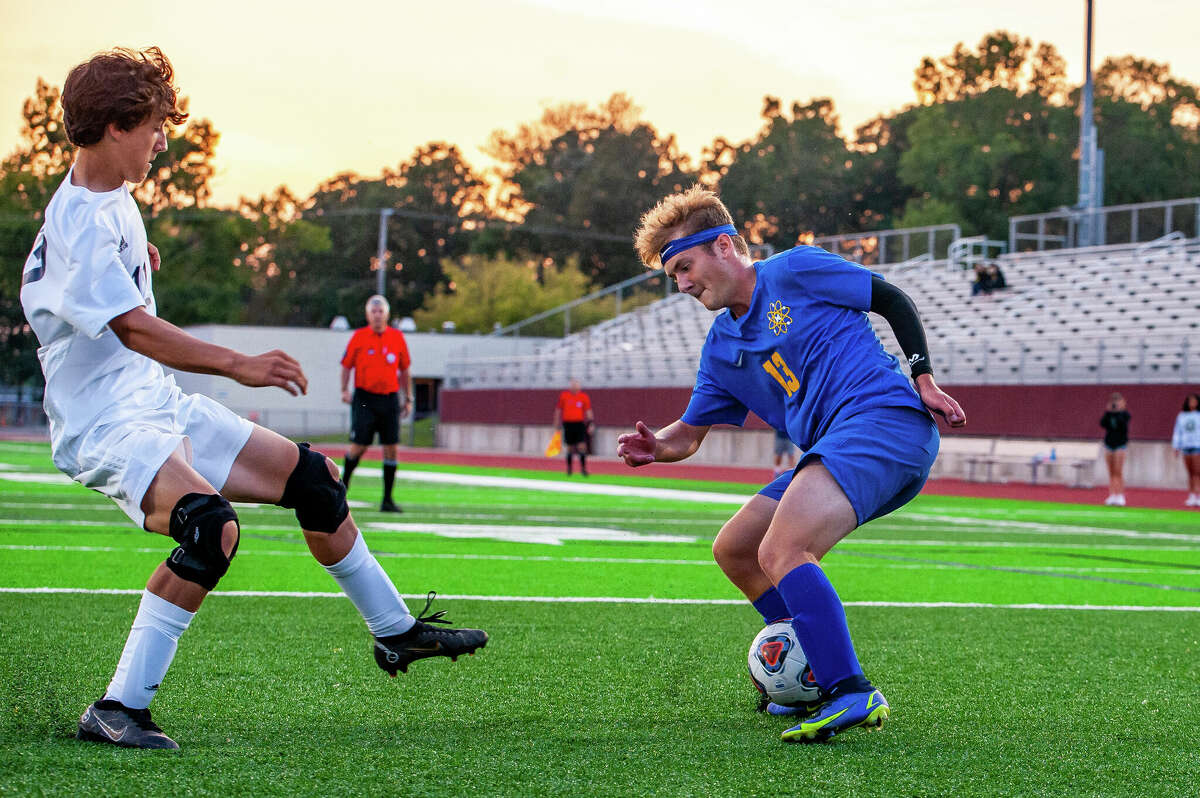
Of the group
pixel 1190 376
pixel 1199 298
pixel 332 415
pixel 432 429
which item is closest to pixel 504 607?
pixel 1190 376

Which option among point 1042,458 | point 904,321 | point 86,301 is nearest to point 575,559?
point 904,321

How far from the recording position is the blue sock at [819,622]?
13.9 ft

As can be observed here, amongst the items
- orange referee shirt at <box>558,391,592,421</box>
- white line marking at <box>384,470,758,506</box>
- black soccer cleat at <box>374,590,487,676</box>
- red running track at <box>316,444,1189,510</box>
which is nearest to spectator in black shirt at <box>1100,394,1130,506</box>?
red running track at <box>316,444,1189,510</box>

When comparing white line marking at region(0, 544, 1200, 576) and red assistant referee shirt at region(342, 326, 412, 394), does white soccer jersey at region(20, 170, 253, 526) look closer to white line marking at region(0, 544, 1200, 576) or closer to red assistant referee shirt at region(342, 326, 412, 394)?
white line marking at region(0, 544, 1200, 576)

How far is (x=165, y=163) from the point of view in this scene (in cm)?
6259

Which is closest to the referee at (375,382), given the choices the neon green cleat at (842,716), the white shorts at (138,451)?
the white shorts at (138,451)

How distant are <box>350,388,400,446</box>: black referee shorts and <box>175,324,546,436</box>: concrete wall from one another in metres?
36.4

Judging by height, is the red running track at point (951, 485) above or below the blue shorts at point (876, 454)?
below

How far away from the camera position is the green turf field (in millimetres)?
3750

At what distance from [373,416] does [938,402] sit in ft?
32.7

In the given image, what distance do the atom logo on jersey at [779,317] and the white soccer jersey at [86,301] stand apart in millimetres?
1948

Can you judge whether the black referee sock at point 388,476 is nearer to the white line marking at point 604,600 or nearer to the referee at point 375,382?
the referee at point 375,382

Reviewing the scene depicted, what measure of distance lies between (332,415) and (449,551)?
4384 centimetres

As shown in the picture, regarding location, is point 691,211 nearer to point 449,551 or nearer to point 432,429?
point 449,551
